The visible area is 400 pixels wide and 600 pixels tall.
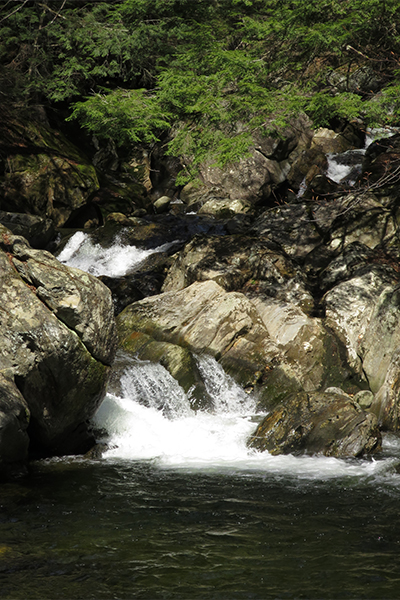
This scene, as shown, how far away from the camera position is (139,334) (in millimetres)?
12562

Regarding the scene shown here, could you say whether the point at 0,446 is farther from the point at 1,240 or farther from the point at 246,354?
the point at 246,354

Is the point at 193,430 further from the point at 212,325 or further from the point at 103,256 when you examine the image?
the point at 103,256

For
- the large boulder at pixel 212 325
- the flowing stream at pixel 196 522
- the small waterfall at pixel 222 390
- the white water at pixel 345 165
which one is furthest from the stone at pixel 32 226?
the white water at pixel 345 165

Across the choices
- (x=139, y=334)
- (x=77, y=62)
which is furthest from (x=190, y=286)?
(x=77, y=62)

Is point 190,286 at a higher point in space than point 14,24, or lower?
lower

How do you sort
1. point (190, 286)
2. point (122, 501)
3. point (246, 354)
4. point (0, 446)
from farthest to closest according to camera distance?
point (190, 286)
point (246, 354)
point (0, 446)
point (122, 501)

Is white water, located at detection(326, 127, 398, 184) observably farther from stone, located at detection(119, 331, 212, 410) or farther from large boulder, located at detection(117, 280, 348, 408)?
stone, located at detection(119, 331, 212, 410)

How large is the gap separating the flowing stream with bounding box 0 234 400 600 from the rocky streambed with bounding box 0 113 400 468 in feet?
2.38

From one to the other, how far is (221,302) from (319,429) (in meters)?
4.69

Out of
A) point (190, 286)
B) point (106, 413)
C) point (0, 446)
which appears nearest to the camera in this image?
point (0, 446)

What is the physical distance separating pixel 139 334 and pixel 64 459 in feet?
16.0

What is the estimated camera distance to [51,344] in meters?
7.41

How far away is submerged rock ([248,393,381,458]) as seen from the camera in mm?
8219

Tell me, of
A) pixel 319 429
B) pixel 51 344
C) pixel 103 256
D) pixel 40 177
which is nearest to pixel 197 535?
pixel 51 344
